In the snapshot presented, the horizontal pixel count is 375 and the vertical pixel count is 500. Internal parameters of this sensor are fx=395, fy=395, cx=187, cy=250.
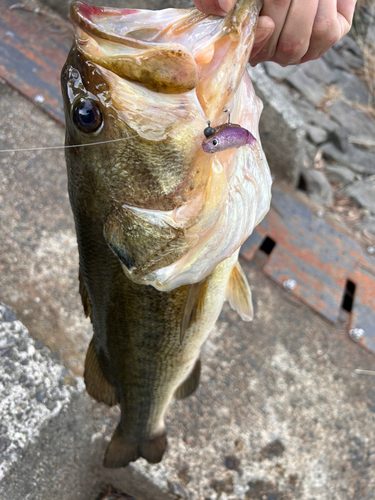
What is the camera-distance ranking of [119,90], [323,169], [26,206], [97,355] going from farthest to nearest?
[323,169] < [26,206] < [97,355] < [119,90]

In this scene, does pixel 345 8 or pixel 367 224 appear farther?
pixel 367 224

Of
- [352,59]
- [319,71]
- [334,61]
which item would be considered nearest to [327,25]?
[319,71]

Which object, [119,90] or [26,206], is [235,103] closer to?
[119,90]

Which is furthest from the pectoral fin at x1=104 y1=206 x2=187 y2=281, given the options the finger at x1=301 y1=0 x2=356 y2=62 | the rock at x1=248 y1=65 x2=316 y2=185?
the rock at x1=248 y1=65 x2=316 y2=185

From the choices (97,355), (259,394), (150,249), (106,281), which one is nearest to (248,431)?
(259,394)

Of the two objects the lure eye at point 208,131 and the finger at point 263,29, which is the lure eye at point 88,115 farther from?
the finger at point 263,29

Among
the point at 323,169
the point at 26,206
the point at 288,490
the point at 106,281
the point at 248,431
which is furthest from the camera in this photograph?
the point at 323,169

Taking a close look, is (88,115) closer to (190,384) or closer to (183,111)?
(183,111)

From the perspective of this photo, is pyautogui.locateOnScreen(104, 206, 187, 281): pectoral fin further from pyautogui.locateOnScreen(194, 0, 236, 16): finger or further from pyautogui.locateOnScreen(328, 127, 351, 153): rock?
pyautogui.locateOnScreen(328, 127, 351, 153): rock
